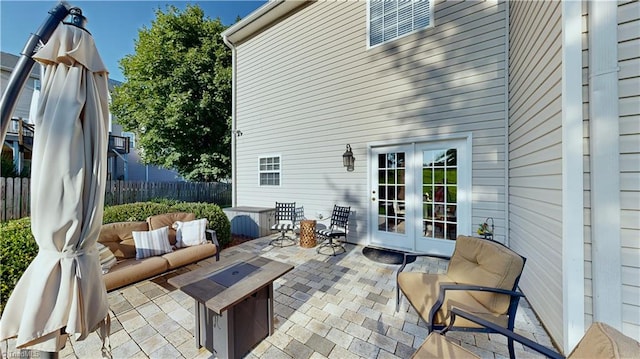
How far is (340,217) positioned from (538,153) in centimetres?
343

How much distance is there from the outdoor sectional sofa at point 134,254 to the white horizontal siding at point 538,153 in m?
4.21

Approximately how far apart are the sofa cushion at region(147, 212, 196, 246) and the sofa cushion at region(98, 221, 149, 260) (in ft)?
0.75

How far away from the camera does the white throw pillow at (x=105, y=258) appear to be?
2754mm

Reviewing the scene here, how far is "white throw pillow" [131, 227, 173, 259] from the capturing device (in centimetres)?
325

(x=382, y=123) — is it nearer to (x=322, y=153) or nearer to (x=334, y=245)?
(x=322, y=153)

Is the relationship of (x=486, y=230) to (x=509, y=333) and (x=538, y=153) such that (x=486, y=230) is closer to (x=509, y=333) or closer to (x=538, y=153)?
(x=538, y=153)

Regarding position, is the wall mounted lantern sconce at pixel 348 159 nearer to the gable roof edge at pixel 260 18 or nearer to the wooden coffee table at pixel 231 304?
the wooden coffee table at pixel 231 304

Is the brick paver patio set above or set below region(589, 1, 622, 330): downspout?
below

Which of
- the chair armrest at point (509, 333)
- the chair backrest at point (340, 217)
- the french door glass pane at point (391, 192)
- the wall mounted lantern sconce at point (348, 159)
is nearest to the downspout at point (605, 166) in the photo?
the chair armrest at point (509, 333)

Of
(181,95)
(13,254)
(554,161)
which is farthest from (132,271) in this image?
(181,95)

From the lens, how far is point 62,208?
1.37 metres

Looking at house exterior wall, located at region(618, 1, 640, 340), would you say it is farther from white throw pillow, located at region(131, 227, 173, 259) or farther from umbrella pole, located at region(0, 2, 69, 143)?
white throw pillow, located at region(131, 227, 173, 259)

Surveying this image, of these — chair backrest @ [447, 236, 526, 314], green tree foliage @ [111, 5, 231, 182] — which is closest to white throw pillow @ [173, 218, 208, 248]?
chair backrest @ [447, 236, 526, 314]

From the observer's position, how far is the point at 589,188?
171 cm
